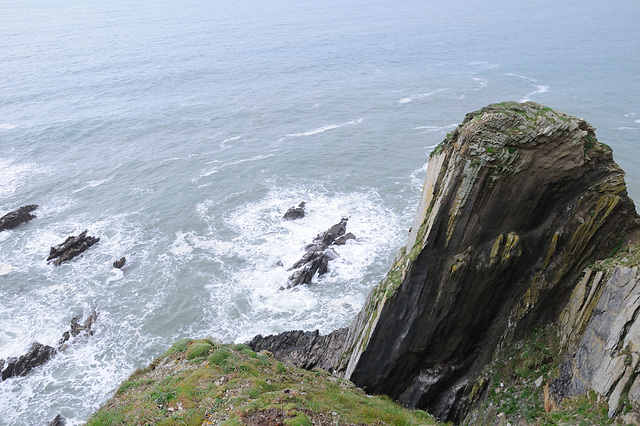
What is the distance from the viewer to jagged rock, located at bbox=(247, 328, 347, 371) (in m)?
32.5

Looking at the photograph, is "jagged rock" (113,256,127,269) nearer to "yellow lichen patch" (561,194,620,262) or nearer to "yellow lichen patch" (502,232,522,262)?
"yellow lichen patch" (502,232,522,262)

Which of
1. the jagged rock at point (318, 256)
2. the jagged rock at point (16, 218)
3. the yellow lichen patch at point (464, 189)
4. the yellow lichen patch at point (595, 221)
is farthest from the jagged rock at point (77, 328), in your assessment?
the yellow lichen patch at point (595, 221)

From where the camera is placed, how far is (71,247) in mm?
53531

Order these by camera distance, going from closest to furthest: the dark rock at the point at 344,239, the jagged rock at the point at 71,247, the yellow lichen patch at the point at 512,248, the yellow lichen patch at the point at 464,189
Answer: the yellow lichen patch at the point at 464,189 < the yellow lichen patch at the point at 512,248 < the dark rock at the point at 344,239 < the jagged rock at the point at 71,247

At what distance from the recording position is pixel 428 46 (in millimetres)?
138125

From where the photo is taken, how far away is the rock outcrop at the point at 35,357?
127ft

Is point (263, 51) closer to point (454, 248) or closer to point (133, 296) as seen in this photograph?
point (133, 296)

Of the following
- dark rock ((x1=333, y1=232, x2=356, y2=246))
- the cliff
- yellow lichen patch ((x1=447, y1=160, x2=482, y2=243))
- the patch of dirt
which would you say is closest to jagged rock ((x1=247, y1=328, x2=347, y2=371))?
the cliff

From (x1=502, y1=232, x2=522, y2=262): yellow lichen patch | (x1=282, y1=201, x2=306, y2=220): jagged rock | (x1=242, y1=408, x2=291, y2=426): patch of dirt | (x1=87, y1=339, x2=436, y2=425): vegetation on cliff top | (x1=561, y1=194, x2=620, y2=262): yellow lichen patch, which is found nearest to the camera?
(x1=242, y1=408, x2=291, y2=426): patch of dirt

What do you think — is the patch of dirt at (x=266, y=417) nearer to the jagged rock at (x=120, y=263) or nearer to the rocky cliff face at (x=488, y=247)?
the rocky cliff face at (x=488, y=247)

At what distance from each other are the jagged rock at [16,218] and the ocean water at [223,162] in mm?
1204

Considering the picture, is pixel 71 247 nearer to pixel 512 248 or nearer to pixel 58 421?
pixel 58 421

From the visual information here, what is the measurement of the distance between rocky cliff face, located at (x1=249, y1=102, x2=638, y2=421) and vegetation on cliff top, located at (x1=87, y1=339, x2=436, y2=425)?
9.00ft

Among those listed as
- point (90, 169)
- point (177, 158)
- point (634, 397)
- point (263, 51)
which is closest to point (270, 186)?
point (177, 158)
